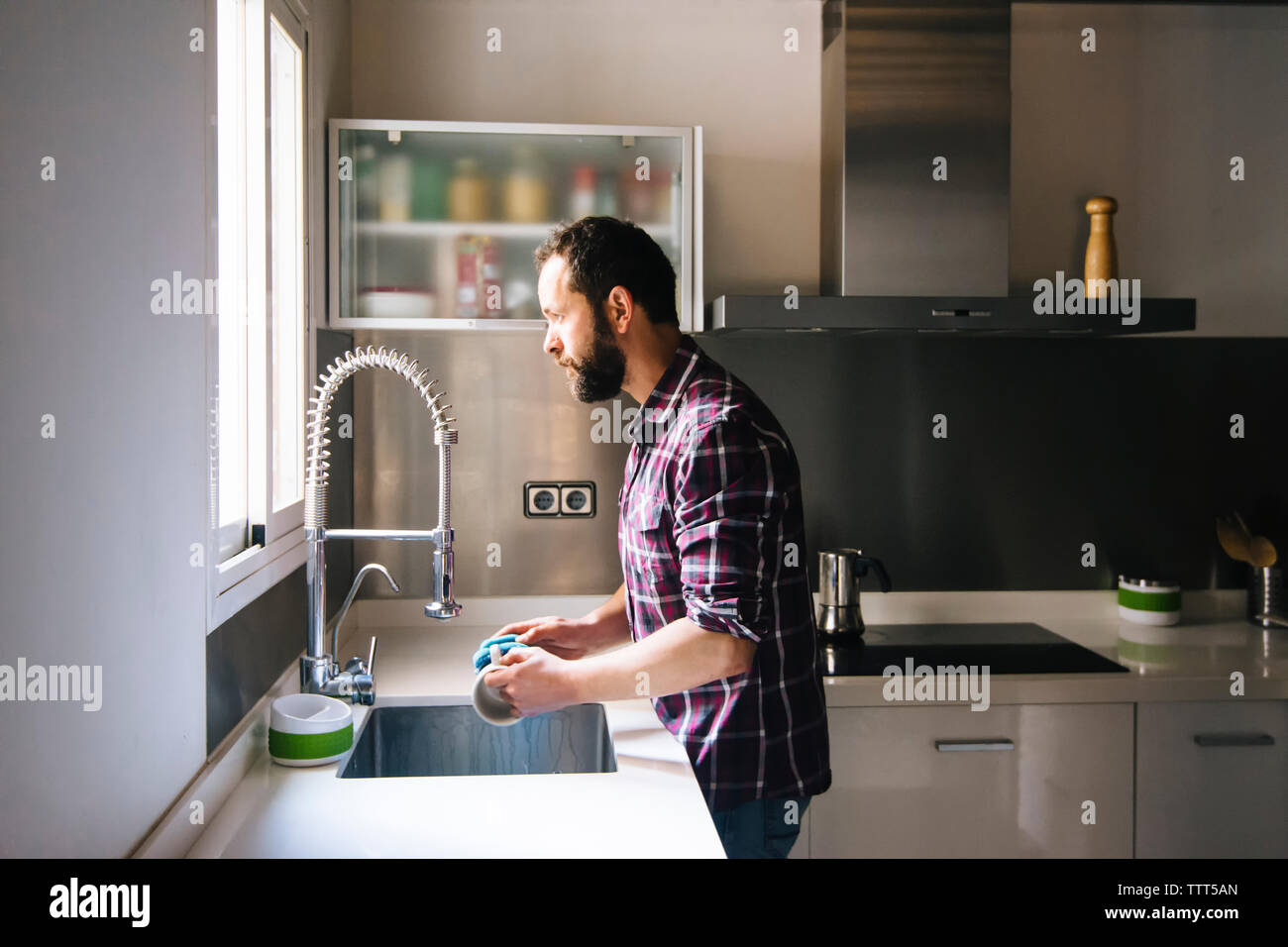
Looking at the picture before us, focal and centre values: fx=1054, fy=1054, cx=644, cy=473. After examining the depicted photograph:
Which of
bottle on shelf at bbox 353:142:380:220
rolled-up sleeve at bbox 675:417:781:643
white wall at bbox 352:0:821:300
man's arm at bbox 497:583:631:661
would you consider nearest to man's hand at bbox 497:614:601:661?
man's arm at bbox 497:583:631:661

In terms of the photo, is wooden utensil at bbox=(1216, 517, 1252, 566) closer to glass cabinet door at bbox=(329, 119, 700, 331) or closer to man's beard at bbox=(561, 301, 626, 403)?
glass cabinet door at bbox=(329, 119, 700, 331)

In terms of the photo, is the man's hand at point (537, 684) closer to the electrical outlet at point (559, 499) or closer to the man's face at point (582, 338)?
the man's face at point (582, 338)

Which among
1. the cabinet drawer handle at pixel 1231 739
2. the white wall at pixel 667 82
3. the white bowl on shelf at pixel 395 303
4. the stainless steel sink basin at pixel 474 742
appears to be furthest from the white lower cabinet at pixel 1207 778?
the white bowl on shelf at pixel 395 303

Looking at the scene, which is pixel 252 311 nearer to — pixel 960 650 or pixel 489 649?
pixel 489 649

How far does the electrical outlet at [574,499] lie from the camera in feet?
8.42

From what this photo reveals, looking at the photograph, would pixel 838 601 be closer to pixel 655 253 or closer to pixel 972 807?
pixel 972 807

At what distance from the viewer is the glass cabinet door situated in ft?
7.27

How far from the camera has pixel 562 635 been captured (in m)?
1.75

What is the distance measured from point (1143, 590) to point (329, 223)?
2045 mm

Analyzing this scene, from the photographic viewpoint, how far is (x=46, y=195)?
33.2 inches

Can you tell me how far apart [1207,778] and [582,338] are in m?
1.58

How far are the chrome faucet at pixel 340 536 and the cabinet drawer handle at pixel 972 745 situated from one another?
3.45 feet

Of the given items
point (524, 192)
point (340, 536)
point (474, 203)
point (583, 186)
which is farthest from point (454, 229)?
point (340, 536)

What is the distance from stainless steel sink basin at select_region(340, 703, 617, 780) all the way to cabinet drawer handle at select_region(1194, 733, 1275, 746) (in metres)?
1.26
